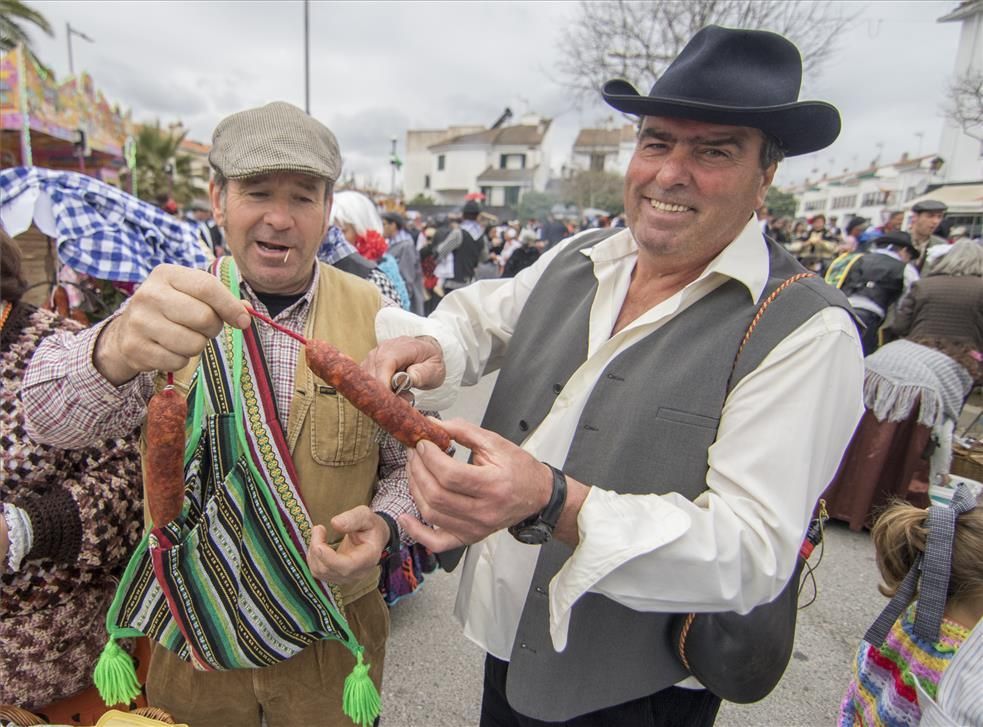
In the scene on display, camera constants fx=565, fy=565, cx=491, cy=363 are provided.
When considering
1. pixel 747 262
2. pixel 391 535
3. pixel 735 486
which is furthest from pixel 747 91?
pixel 391 535

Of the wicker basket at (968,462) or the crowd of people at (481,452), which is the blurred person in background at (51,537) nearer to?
the crowd of people at (481,452)

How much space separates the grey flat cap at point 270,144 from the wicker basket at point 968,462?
4.37 metres

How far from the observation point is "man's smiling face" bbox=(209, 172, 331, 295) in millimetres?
1443

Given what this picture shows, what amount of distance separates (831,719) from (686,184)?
8.96ft

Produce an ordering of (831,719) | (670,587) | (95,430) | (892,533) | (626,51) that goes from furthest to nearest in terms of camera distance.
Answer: (626,51) → (831,719) → (892,533) → (95,430) → (670,587)

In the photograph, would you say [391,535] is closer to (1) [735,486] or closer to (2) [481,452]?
(2) [481,452]

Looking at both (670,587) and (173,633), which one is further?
(173,633)

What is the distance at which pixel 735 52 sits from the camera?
133 centimetres

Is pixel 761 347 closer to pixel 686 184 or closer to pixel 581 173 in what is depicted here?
pixel 686 184

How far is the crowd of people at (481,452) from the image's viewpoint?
42.7 inches

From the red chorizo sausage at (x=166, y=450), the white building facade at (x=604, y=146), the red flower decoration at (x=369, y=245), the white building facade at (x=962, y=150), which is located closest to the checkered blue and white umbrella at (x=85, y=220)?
the red flower decoration at (x=369, y=245)

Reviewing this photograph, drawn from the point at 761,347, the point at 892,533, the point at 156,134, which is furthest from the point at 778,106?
the point at 156,134

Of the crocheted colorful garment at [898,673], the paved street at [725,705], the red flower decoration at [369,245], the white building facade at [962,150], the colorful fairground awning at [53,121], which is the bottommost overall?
the paved street at [725,705]

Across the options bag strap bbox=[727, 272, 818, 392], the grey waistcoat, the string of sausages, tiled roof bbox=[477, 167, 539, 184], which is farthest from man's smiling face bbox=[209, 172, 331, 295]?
tiled roof bbox=[477, 167, 539, 184]
